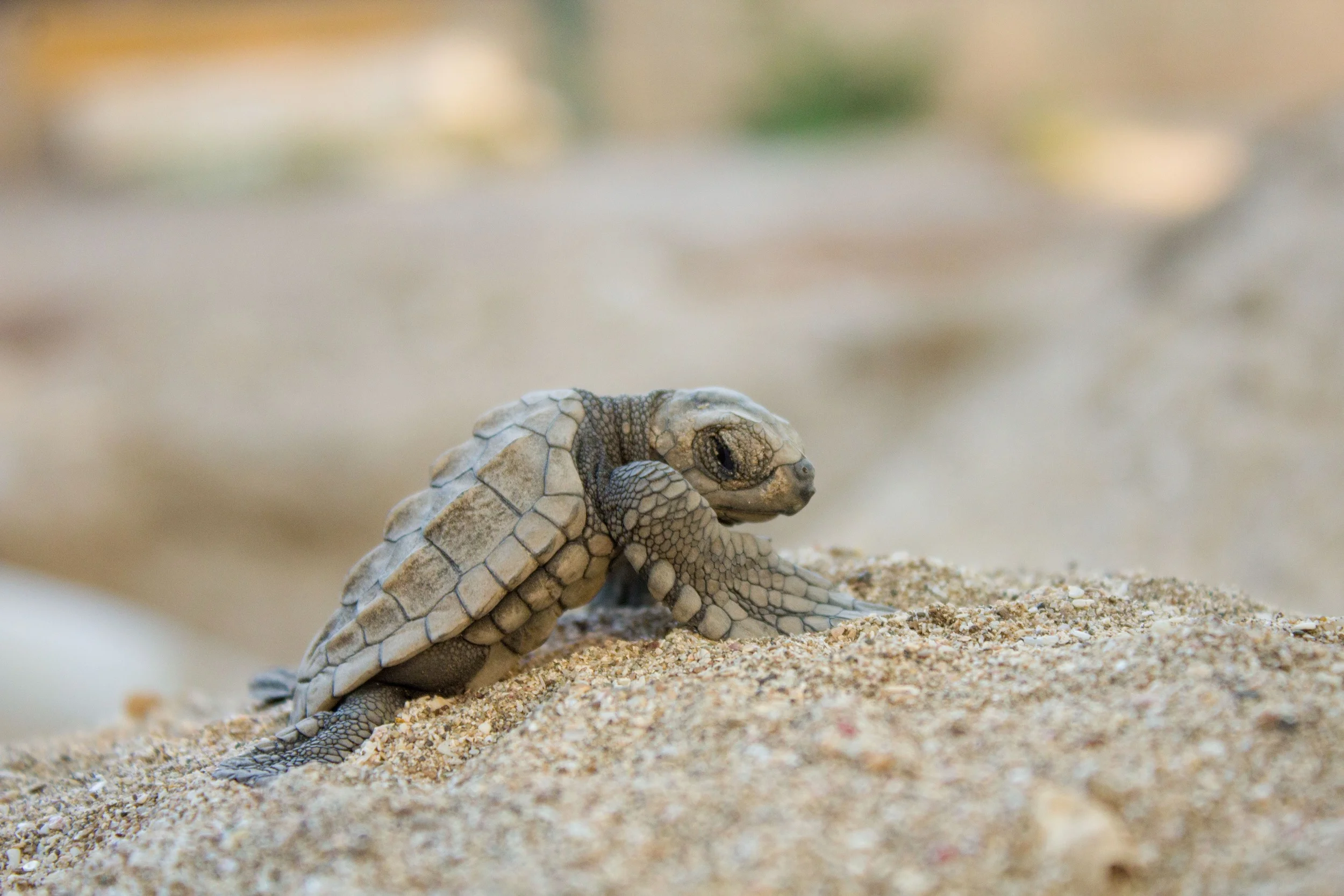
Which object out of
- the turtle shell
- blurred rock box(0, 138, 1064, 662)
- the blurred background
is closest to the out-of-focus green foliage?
the blurred background

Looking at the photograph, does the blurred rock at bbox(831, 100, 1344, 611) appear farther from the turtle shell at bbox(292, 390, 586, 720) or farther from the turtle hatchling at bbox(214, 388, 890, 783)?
the turtle shell at bbox(292, 390, 586, 720)

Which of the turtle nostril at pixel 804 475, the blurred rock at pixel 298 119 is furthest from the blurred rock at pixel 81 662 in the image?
the blurred rock at pixel 298 119

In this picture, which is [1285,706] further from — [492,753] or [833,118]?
[833,118]

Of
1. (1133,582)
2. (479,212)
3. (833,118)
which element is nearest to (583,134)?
(833,118)

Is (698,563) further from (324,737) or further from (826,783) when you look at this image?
(324,737)

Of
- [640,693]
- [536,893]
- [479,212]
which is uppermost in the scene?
[479,212]
